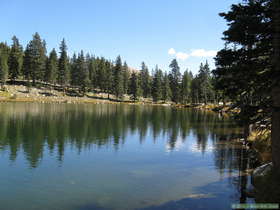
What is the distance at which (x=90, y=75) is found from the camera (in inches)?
5231

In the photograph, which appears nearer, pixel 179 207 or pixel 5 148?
pixel 179 207

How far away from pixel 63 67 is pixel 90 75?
76.6ft

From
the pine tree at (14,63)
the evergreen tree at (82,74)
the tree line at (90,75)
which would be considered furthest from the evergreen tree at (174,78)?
the pine tree at (14,63)

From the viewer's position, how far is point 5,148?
2408 cm

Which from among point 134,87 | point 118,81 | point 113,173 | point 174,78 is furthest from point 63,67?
point 113,173

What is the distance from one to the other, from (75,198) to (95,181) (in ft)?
9.90

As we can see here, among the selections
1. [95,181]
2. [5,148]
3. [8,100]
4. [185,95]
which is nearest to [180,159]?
[95,181]

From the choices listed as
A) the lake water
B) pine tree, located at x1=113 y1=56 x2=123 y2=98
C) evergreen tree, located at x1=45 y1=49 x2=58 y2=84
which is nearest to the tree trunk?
the lake water

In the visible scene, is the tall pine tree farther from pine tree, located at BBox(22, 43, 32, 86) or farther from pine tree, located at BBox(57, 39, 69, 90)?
pine tree, located at BBox(22, 43, 32, 86)

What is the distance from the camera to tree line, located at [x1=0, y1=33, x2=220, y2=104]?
101812 millimetres

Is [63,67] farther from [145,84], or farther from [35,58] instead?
[145,84]

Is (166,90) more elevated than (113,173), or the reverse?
(166,90)

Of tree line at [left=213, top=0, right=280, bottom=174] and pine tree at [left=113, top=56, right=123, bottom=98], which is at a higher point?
pine tree at [left=113, top=56, right=123, bottom=98]

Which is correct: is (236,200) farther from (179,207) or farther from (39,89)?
(39,89)
